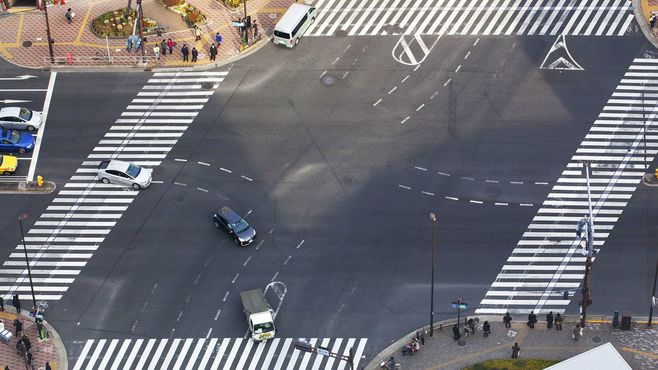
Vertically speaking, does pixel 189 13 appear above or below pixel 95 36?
above

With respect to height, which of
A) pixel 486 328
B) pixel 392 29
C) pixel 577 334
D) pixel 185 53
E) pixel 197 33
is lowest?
pixel 185 53

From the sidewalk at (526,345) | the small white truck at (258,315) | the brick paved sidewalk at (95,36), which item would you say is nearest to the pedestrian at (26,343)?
the small white truck at (258,315)

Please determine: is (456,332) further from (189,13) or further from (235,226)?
(189,13)

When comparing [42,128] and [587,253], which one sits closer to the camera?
[587,253]

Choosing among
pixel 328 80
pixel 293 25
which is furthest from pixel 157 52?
pixel 328 80

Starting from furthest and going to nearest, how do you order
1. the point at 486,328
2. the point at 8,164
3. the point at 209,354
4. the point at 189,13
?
the point at 189,13 < the point at 8,164 < the point at 486,328 < the point at 209,354

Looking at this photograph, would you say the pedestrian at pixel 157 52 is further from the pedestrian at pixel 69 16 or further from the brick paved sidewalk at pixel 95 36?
the pedestrian at pixel 69 16

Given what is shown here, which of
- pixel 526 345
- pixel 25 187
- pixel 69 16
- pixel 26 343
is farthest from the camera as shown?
pixel 69 16
